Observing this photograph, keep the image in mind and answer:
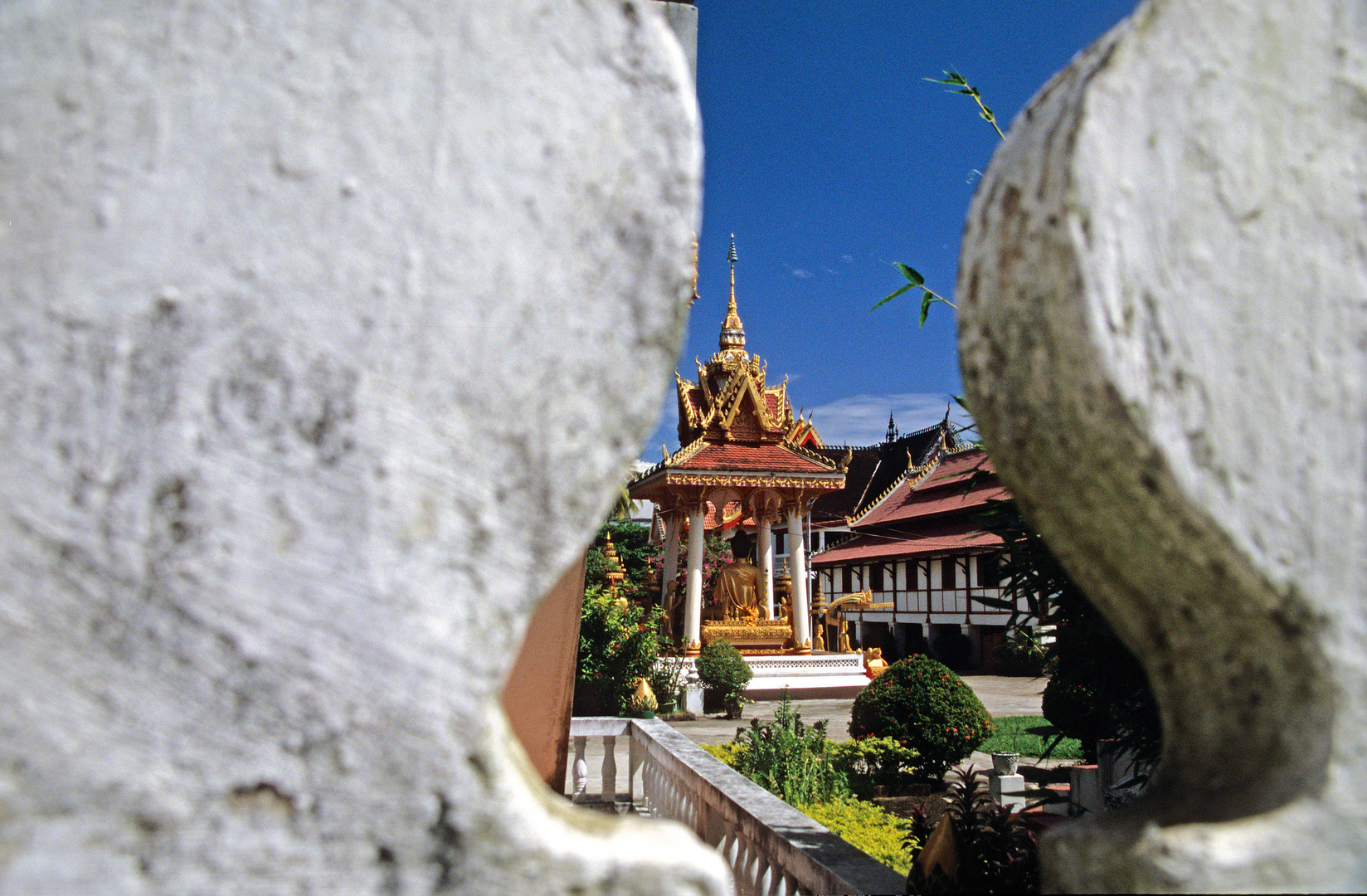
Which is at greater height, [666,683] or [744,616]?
[744,616]

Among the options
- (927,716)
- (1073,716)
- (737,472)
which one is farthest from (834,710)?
Answer: (1073,716)

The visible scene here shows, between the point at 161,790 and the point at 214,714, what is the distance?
6cm

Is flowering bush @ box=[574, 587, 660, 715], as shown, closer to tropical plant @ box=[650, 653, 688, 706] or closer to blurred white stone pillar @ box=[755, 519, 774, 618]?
tropical plant @ box=[650, 653, 688, 706]

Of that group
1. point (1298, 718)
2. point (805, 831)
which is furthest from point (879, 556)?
point (1298, 718)

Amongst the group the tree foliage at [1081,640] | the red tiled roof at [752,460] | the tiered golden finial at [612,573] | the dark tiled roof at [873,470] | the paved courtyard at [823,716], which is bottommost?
the paved courtyard at [823,716]

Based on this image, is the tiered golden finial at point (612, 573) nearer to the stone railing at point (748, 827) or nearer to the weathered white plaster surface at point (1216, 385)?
the stone railing at point (748, 827)

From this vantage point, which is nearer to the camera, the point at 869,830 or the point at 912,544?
the point at 869,830

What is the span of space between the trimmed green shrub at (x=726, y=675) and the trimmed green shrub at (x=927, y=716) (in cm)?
524

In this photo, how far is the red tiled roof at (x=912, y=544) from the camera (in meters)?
20.0

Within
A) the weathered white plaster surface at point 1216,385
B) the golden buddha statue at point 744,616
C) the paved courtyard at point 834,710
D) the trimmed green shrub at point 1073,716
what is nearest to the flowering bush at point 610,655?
the paved courtyard at point 834,710

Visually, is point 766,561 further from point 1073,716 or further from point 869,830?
point 869,830

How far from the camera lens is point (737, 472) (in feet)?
48.8

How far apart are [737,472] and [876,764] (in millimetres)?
8158

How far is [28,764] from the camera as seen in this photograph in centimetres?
59
